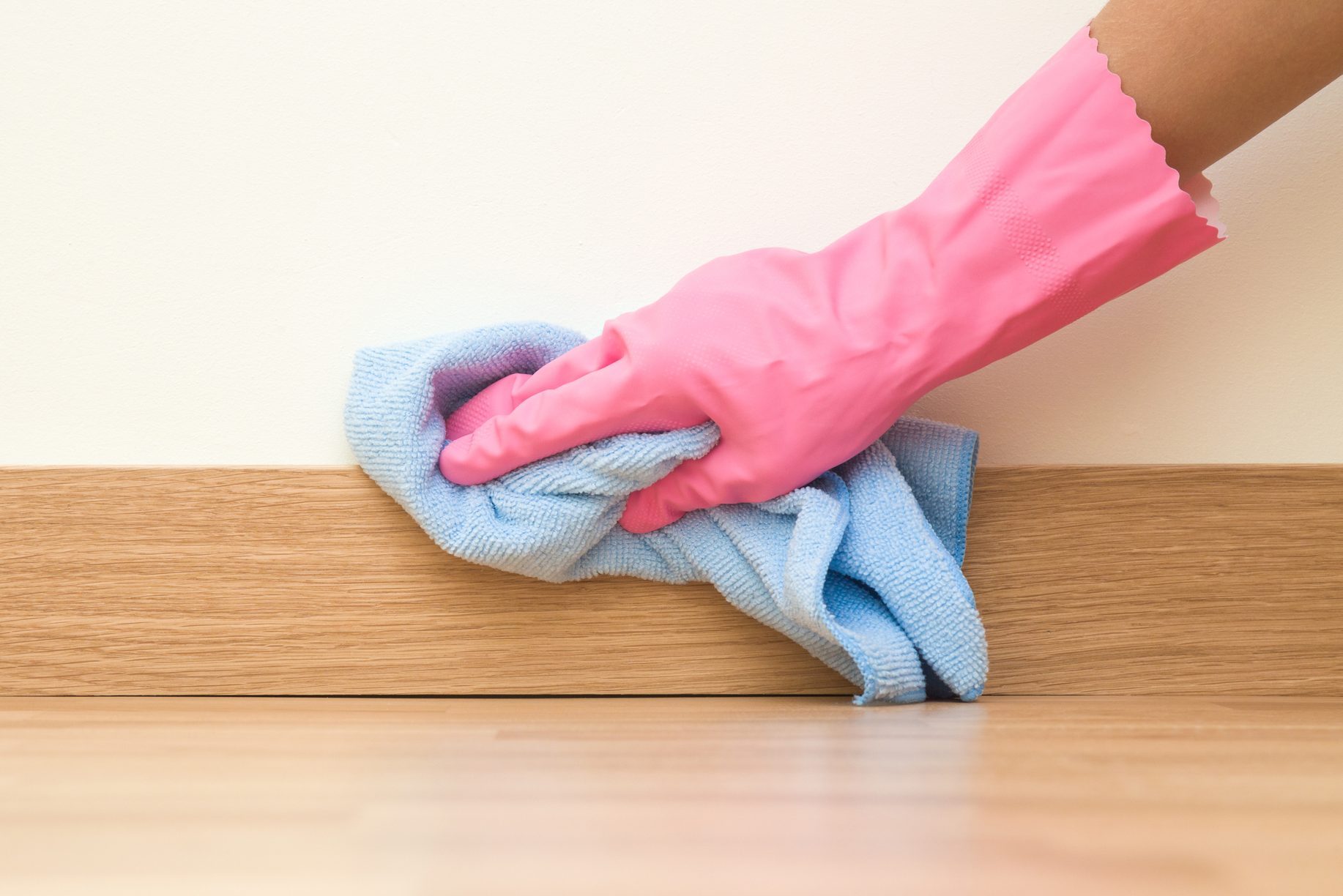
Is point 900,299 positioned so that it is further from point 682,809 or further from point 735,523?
point 682,809

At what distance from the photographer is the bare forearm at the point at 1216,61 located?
50 cm

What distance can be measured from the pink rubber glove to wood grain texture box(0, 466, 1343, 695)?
0.13 metres

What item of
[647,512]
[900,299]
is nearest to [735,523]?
[647,512]

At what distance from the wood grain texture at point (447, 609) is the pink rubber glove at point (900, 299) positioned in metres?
0.13

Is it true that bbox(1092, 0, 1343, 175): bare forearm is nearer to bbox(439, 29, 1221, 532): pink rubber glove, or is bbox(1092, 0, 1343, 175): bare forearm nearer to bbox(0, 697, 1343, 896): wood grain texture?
bbox(439, 29, 1221, 532): pink rubber glove

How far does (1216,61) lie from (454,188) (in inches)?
19.1

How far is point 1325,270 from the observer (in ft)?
2.20

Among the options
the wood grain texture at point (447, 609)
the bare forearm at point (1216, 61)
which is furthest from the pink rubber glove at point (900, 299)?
the wood grain texture at point (447, 609)

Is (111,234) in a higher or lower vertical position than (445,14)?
lower

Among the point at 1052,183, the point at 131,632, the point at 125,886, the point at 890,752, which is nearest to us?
the point at 125,886

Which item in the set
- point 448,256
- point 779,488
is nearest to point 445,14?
point 448,256

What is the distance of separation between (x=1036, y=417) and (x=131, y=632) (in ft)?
2.18

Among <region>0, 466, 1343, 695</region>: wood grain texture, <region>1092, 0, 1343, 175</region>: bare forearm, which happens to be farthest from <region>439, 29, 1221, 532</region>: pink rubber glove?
<region>0, 466, 1343, 695</region>: wood grain texture

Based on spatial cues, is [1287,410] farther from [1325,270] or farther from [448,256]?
[448,256]
